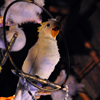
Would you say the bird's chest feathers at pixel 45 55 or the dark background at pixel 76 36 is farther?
the dark background at pixel 76 36

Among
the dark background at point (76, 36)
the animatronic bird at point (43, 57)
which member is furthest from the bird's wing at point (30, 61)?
the dark background at point (76, 36)

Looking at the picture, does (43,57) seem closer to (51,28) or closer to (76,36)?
(51,28)

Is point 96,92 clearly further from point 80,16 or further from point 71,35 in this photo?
point 80,16

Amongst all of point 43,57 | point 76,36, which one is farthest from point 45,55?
point 76,36

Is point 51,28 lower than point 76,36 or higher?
higher

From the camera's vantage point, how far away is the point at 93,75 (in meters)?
1.12

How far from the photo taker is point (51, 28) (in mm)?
480

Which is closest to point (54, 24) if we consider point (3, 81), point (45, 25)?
point (45, 25)

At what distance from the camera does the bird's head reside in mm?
462

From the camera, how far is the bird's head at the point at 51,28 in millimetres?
462

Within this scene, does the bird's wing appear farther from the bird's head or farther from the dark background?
the dark background

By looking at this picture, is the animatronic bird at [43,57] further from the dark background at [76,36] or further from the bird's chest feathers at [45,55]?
the dark background at [76,36]

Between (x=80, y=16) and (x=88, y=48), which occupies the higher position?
(x=80, y=16)

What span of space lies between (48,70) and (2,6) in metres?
0.38
